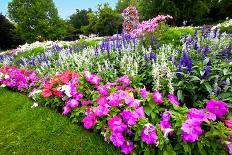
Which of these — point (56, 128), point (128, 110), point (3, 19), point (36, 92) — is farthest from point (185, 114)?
point (3, 19)

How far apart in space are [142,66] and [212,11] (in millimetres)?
32485

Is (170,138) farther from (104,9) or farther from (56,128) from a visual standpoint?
(104,9)

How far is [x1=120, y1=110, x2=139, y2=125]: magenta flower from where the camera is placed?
266 cm

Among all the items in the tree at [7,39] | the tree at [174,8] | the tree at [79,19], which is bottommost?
the tree at [7,39]

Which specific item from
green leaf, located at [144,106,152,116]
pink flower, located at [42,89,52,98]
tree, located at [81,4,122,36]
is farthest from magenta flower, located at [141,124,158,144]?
tree, located at [81,4,122,36]

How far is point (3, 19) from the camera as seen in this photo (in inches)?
1656

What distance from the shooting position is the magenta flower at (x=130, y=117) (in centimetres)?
266

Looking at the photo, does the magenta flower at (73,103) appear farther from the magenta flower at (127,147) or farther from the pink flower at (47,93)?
the magenta flower at (127,147)

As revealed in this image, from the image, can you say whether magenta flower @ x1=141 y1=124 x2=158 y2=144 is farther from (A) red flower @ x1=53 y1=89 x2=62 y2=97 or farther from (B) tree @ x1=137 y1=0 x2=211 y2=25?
(B) tree @ x1=137 y1=0 x2=211 y2=25

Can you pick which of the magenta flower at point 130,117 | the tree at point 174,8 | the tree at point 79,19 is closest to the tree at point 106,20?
the tree at point 174,8

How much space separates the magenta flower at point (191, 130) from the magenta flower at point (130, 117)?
59cm

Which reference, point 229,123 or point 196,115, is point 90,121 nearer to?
point 196,115

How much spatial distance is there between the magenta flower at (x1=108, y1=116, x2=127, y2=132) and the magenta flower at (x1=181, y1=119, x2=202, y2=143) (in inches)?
29.1

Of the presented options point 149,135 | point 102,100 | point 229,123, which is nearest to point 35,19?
point 102,100
